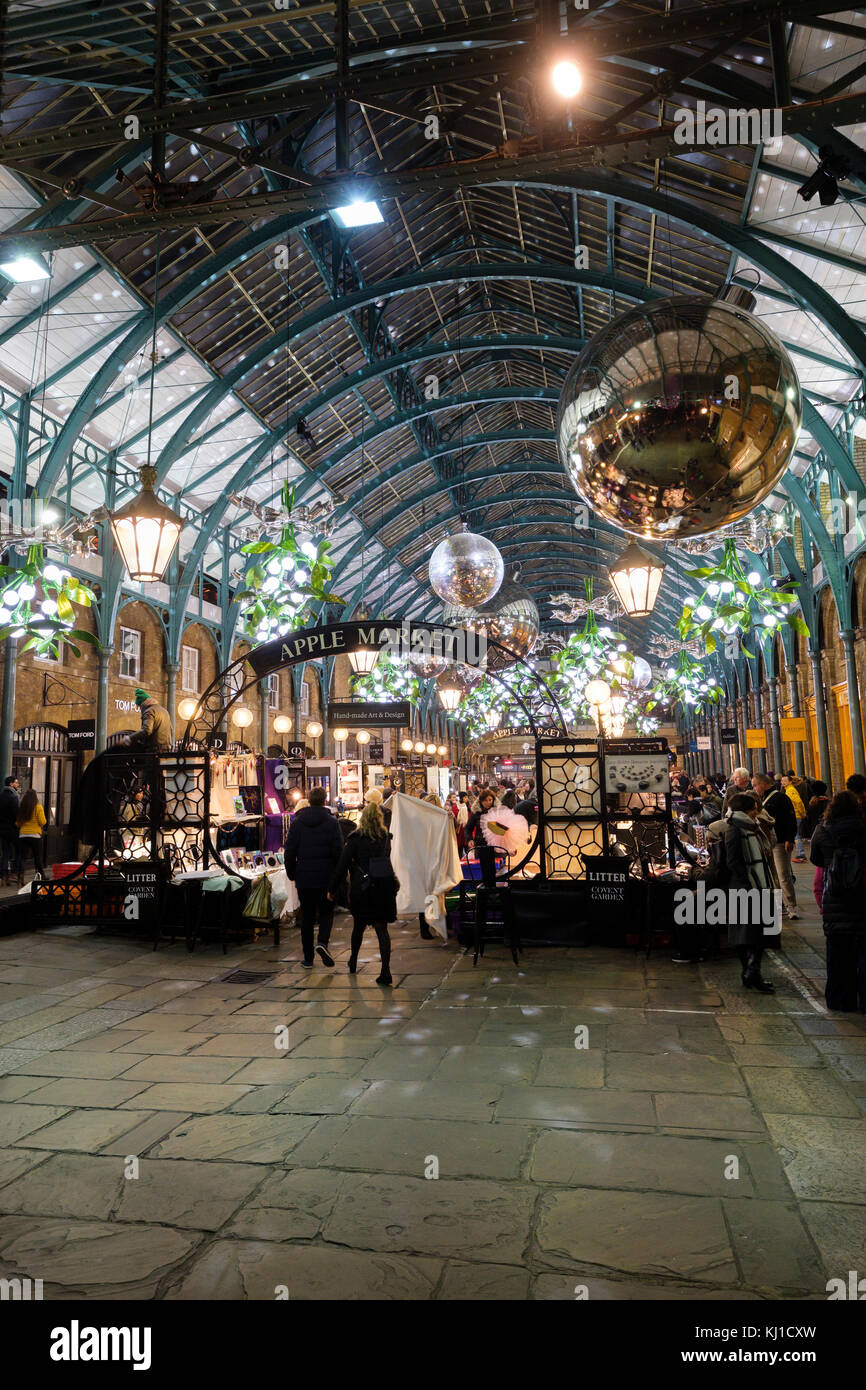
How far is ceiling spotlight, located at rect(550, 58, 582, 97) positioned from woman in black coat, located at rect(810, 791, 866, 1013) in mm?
4613

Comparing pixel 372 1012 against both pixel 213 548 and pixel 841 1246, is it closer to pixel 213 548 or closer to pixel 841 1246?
pixel 841 1246

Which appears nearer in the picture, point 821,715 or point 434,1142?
point 434,1142

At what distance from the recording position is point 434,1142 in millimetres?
3590

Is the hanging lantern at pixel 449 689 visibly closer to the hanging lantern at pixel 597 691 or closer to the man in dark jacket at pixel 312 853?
the hanging lantern at pixel 597 691

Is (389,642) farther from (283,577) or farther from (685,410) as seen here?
(685,410)

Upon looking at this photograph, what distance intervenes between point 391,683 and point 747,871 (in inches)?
575

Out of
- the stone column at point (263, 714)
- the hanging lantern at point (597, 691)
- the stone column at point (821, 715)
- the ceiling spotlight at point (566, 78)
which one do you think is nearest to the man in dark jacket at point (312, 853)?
the ceiling spotlight at point (566, 78)

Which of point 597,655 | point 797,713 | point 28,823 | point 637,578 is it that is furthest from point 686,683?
point 28,823

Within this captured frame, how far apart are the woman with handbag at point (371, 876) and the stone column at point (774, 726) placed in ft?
62.0

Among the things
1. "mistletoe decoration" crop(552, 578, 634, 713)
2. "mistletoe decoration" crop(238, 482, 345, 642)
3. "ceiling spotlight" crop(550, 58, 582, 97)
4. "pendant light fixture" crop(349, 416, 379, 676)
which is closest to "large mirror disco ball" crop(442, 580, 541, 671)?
"pendant light fixture" crop(349, 416, 379, 676)

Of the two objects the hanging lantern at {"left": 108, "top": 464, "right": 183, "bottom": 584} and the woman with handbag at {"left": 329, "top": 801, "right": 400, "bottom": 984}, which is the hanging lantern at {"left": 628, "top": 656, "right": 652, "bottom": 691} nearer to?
the woman with handbag at {"left": 329, "top": 801, "right": 400, "bottom": 984}

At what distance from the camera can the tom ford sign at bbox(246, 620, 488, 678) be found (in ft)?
28.6
